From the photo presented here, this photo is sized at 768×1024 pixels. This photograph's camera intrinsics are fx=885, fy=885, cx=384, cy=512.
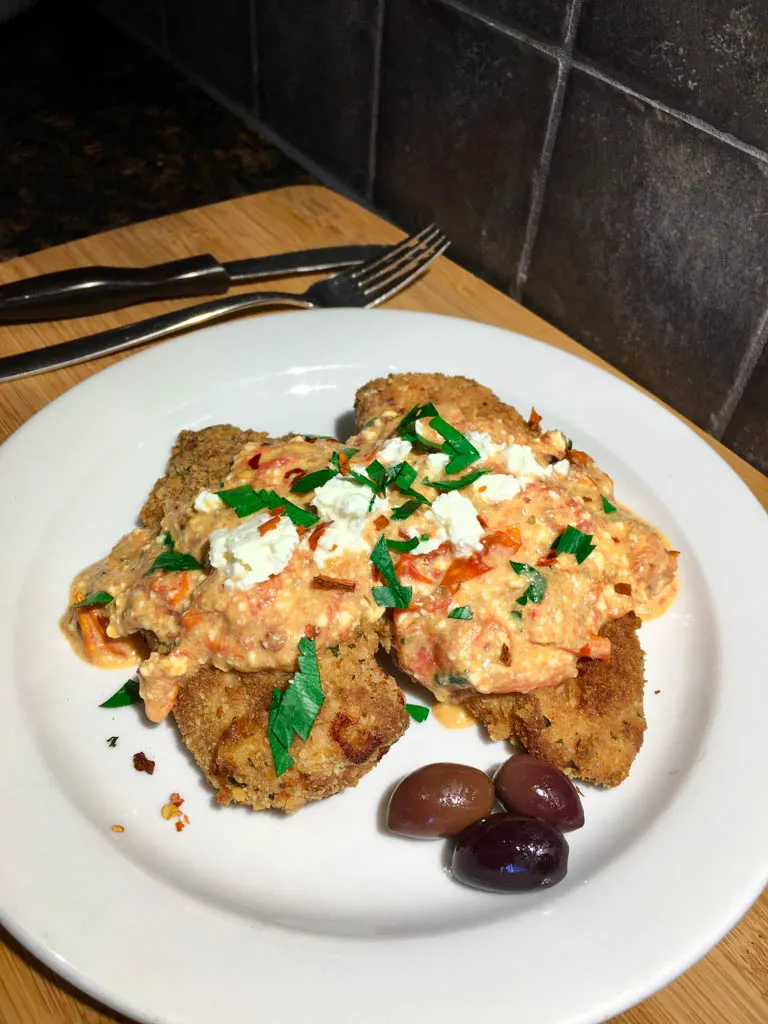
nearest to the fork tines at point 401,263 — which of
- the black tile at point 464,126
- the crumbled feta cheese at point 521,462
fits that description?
the black tile at point 464,126

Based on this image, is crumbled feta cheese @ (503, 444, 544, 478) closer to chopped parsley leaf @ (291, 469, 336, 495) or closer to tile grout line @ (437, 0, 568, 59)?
chopped parsley leaf @ (291, 469, 336, 495)

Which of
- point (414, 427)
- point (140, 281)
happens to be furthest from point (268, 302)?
point (414, 427)

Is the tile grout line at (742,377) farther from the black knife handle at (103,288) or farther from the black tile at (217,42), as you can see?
the black tile at (217,42)

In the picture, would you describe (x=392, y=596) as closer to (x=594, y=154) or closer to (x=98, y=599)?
(x=98, y=599)

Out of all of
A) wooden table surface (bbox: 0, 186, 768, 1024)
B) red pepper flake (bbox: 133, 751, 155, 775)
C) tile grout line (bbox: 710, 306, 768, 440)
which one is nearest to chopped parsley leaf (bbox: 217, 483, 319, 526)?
red pepper flake (bbox: 133, 751, 155, 775)

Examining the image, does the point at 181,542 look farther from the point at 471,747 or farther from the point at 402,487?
the point at 471,747

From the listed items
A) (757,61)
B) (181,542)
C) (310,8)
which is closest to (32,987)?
(181,542)
